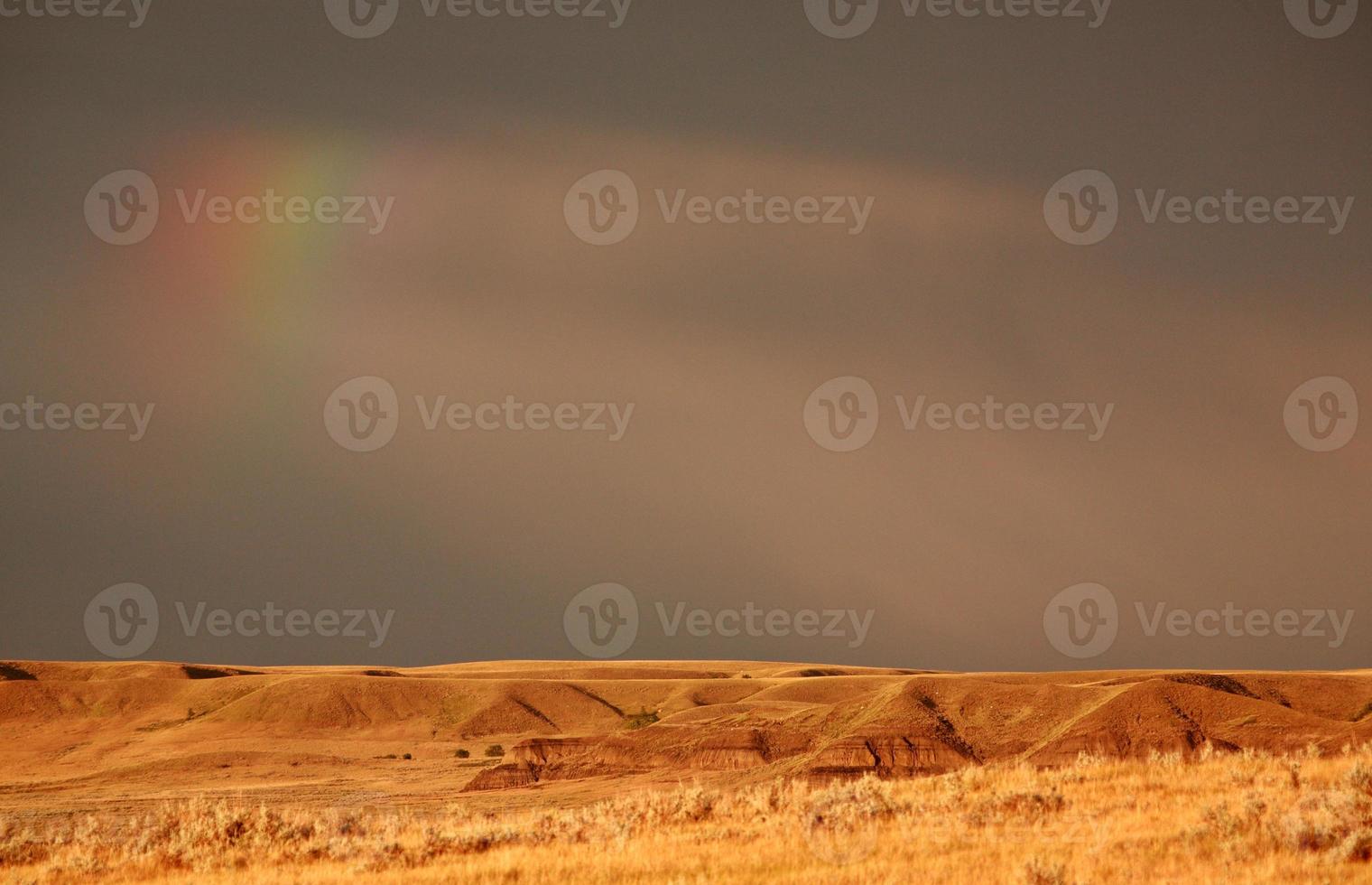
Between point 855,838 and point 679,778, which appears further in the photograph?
point 679,778

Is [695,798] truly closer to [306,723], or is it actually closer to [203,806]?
[203,806]

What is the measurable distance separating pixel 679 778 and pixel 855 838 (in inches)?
1441

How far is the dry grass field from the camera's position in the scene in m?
18.3

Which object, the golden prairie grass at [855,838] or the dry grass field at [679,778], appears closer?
the golden prairie grass at [855,838]

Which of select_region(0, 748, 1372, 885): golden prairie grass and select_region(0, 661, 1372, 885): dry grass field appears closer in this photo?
select_region(0, 748, 1372, 885): golden prairie grass

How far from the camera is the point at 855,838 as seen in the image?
2025 cm

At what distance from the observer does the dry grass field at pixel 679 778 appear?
720 inches

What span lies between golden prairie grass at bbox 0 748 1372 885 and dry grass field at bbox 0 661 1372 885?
0.30 ft

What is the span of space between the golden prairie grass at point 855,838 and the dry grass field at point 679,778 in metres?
0.09

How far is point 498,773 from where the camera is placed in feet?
197

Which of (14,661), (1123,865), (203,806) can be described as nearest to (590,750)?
(203,806)

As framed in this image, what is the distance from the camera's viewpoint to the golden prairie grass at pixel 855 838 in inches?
645

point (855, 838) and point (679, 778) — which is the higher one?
point (855, 838)

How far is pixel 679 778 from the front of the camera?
182 feet
